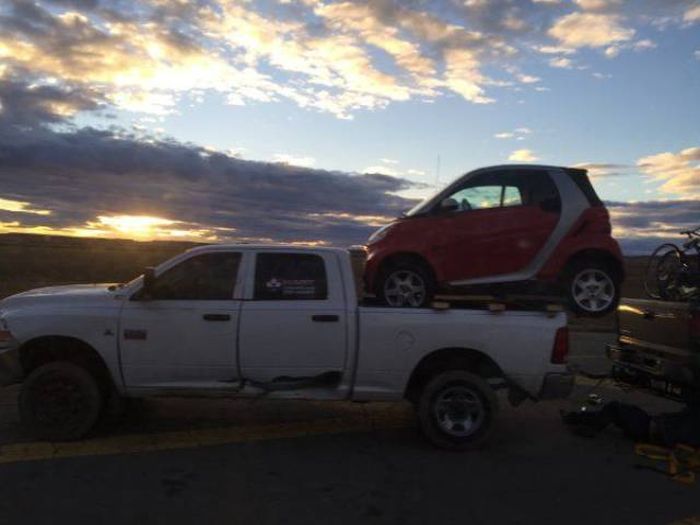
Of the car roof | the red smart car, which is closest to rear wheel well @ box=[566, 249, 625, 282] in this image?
the red smart car

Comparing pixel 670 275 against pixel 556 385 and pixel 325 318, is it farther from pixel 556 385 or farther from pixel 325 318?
pixel 325 318

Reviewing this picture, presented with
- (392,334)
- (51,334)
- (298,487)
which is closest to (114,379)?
(51,334)

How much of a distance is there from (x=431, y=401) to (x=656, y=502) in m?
2.00

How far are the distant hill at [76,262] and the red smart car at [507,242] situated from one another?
795 inches

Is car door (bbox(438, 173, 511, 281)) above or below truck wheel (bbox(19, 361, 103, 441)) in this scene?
above

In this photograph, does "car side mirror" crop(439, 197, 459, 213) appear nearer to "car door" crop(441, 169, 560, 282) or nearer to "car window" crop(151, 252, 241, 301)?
"car door" crop(441, 169, 560, 282)

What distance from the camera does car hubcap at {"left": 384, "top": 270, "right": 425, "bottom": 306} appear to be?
7641 millimetres

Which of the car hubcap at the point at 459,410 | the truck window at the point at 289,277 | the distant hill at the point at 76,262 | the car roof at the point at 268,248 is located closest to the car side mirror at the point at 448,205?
the car roof at the point at 268,248

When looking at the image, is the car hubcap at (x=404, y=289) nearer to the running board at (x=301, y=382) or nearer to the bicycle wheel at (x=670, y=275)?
the running board at (x=301, y=382)

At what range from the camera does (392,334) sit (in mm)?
6430

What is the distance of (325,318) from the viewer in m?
6.38

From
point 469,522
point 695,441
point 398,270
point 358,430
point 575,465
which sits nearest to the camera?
point 469,522

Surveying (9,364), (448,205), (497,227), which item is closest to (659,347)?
(497,227)

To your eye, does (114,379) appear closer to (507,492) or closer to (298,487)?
(298,487)
